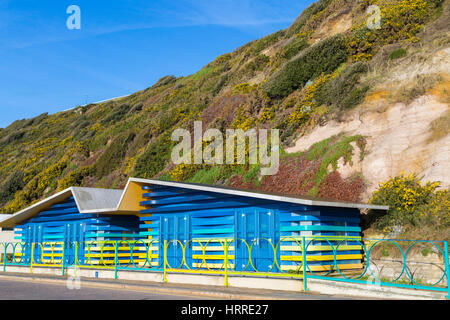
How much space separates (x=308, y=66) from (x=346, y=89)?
574 cm

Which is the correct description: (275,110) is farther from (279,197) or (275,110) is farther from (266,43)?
(279,197)

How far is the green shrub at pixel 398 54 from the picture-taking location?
27636mm

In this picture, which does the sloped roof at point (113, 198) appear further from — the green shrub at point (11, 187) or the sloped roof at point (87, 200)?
the green shrub at point (11, 187)

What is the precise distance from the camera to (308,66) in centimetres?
3191

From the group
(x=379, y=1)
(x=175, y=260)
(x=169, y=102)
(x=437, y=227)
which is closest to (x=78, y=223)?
(x=175, y=260)

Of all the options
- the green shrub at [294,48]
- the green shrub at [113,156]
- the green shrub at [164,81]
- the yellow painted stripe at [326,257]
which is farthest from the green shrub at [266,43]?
the yellow painted stripe at [326,257]

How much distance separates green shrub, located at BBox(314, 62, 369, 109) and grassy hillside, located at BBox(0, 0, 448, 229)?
0.06 metres

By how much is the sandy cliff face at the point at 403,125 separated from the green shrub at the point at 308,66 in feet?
15.9

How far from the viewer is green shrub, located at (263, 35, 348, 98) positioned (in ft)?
102

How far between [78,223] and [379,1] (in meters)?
25.2

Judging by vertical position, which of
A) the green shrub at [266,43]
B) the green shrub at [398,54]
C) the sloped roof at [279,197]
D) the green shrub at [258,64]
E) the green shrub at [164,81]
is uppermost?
the green shrub at [164,81]

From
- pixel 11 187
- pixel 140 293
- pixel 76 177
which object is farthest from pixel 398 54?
pixel 11 187

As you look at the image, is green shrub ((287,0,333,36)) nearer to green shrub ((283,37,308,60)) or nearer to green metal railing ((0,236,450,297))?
green shrub ((283,37,308,60))

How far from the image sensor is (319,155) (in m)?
23.7
